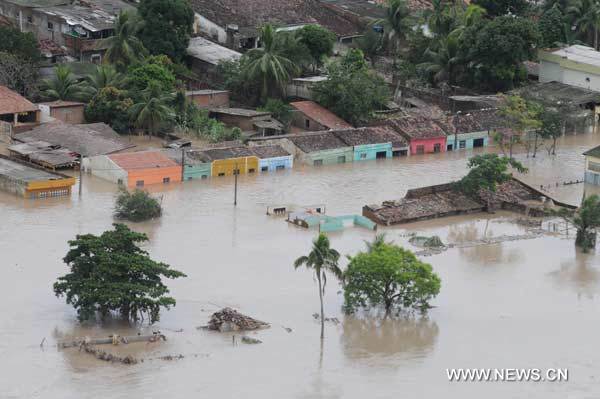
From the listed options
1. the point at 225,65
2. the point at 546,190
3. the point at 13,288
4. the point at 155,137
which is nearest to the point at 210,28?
the point at 225,65

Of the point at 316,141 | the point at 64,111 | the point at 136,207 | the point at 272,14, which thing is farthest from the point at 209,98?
the point at 136,207

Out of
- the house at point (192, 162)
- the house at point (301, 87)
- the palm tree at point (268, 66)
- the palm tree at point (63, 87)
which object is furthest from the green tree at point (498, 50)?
the palm tree at point (63, 87)

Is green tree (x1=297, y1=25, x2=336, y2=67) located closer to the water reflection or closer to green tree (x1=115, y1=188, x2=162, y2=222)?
green tree (x1=115, y1=188, x2=162, y2=222)

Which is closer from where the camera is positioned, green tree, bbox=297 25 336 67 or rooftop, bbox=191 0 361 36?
green tree, bbox=297 25 336 67

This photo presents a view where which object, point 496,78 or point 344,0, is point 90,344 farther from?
point 344,0

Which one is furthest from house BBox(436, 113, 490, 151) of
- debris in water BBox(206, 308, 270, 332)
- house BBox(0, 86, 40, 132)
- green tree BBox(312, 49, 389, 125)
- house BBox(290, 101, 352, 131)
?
debris in water BBox(206, 308, 270, 332)

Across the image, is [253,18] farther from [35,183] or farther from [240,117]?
[35,183]
